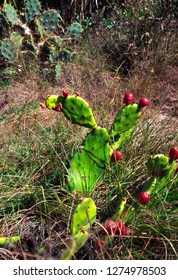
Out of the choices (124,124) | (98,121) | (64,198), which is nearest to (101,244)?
(64,198)

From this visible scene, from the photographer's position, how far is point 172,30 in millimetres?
5246

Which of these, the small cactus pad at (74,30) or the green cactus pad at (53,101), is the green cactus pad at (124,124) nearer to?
the green cactus pad at (53,101)

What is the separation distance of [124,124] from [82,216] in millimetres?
686

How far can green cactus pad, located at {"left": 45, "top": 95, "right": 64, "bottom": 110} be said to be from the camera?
2660 mm

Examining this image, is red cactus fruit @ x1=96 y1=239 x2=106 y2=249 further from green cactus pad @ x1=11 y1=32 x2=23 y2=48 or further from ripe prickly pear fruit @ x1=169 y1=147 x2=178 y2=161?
green cactus pad @ x1=11 y1=32 x2=23 y2=48

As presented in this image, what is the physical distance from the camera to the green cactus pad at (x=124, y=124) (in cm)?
269

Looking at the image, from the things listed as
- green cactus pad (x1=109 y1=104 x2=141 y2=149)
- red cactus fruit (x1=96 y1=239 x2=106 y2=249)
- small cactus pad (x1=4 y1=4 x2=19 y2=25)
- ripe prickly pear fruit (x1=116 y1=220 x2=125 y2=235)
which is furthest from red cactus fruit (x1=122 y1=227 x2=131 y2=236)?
small cactus pad (x1=4 y1=4 x2=19 y2=25)

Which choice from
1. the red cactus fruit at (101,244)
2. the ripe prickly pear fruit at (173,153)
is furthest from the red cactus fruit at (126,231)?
the ripe prickly pear fruit at (173,153)

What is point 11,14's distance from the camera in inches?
190

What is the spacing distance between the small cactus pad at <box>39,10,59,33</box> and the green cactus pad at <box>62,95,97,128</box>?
2.53 metres

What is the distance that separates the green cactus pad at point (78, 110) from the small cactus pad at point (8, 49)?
7.44 feet

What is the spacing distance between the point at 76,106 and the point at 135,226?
0.77 metres

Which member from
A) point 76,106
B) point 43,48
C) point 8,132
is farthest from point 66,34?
point 76,106

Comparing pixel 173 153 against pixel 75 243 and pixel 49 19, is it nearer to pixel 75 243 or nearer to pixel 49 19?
pixel 75 243
